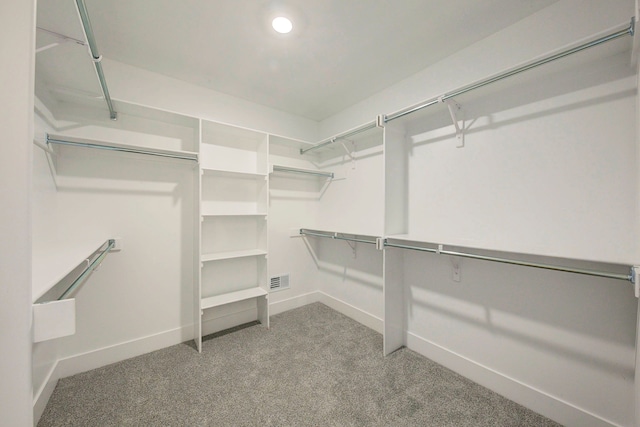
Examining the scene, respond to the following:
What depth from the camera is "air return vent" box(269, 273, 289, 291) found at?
9.72 ft

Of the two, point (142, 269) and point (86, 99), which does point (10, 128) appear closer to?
point (86, 99)

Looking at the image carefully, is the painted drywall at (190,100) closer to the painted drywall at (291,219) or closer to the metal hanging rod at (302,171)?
the painted drywall at (291,219)

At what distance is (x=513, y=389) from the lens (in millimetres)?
1622

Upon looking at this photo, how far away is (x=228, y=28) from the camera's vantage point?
1.70m

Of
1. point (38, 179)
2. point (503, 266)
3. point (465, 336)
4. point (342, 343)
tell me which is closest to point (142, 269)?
point (38, 179)

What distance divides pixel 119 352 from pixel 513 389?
3.03 m

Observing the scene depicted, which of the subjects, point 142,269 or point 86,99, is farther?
point 142,269

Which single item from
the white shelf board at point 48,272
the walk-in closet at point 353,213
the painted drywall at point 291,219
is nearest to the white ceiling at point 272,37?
the walk-in closet at point 353,213

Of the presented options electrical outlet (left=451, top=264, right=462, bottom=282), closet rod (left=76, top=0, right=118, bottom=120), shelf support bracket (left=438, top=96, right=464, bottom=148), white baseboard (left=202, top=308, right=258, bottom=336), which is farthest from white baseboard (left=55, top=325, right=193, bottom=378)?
shelf support bracket (left=438, top=96, right=464, bottom=148)

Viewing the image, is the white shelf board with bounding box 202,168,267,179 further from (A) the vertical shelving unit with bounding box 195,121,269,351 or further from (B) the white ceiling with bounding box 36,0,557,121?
(B) the white ceiling with bounding box 36,0,557,121

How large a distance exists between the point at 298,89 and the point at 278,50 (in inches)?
24.3

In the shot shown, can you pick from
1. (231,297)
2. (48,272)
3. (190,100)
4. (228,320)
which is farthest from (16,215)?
(228,320)

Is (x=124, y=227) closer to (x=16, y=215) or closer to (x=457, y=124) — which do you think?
(x=16, y=215)

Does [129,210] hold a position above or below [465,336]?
above
